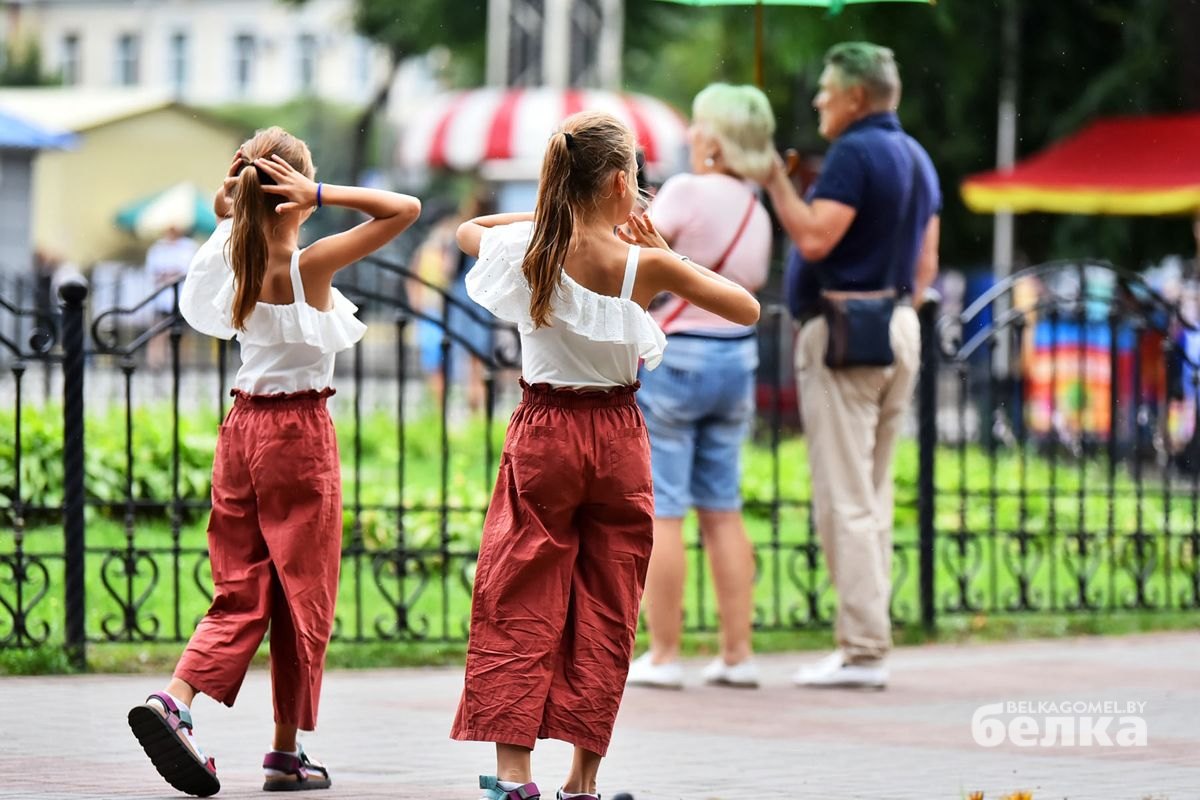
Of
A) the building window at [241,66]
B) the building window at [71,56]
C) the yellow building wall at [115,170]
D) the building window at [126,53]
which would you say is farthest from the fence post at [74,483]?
the building window at [126,53]

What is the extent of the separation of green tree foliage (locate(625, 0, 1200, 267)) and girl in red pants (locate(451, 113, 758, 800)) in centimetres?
1155

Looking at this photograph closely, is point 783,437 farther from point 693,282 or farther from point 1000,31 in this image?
point 693,282

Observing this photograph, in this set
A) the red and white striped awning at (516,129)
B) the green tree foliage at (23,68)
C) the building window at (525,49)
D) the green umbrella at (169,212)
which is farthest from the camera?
the green tree foliage at (23,68)

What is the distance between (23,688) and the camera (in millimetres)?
Answer: 7234

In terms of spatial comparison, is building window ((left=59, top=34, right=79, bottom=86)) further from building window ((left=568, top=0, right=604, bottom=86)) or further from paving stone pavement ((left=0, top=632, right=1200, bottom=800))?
paving stone pavement ((left=0, top=632, right=1200, bottom=800))

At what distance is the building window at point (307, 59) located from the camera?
6982cm

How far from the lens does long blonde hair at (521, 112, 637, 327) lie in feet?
16.2

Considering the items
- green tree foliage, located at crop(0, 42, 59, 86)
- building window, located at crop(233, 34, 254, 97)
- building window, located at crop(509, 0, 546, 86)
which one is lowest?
building window, located at crop(509, 0, 546, 86)

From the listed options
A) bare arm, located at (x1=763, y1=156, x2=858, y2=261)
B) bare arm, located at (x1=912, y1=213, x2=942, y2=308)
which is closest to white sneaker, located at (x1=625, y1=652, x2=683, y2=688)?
bare arm, located at (x1=763, y1=156, x2=858, y2=261)

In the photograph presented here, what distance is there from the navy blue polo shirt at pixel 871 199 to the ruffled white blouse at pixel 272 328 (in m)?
2.45

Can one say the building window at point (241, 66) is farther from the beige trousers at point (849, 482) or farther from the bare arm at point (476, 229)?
the bare arm at point (476, 229)

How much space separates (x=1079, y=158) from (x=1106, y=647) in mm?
10150

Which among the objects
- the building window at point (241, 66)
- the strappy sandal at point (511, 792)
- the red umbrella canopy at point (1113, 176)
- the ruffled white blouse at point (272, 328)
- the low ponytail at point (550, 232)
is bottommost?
the strappy sandal at point (511, 792)

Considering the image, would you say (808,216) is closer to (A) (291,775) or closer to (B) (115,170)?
(A) (291,775)
